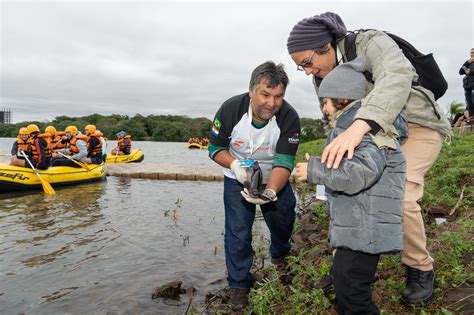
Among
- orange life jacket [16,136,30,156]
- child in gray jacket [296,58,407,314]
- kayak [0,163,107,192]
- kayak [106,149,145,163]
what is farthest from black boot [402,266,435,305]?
kayak [106,149,145,163]

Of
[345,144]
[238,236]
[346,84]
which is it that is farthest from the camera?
[238,236]

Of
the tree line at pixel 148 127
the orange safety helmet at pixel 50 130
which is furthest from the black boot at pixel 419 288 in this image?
the tree line at pixel 148 127

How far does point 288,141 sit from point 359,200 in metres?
1.57

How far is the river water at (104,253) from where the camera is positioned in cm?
405

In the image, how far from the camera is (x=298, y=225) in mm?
6059

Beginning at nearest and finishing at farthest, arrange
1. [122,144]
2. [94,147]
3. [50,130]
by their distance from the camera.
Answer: [50,130] → [94,147] → [122,144]

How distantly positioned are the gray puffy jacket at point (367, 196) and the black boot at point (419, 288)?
2.25 ft

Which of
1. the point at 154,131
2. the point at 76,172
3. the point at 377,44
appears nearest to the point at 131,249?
the point at 377,44

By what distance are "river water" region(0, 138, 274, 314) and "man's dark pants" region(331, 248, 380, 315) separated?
209cm

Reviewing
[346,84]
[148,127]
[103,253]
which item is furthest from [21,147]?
[148,127]

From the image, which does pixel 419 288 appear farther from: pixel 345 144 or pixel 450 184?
pixel 450 184

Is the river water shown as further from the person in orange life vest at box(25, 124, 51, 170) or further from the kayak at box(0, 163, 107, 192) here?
the person in orange life vest at box(25, 124, 51, 170)

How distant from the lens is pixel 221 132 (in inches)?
146

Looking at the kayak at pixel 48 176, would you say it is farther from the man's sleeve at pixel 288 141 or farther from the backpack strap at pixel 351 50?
the backpack strap at pixel 351 50
